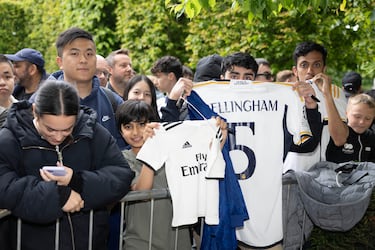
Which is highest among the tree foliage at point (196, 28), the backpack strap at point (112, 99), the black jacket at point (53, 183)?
the tree foliage at point (196, 28)

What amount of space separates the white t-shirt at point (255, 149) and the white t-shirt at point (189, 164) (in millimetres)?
352

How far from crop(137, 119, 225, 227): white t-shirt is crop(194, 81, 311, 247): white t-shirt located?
13.9 inches

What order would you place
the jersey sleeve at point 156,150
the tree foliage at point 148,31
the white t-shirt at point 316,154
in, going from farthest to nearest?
the tree foliage at point 148,31, the white t-shirt at point 316,154, the jersey sleeve at point 156,150

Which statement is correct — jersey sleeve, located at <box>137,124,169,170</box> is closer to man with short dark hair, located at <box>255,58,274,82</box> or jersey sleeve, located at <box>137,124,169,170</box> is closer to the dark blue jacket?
the dark blue jacket

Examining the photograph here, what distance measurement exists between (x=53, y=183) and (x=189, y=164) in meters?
1.06

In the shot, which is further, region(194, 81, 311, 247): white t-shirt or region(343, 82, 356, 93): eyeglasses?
region(343, 82, 356, 93): eyeglasses

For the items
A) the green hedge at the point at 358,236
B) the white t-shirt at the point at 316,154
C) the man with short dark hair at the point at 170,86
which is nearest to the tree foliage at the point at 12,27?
the man with short dark hair at the point at 170,86

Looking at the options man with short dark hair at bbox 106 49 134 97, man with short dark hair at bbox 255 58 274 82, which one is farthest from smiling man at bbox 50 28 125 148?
man with short dark hair at bbox 255 58 274 82

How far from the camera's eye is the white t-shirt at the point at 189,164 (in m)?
4.22

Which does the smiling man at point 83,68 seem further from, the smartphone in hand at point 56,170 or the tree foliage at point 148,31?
the tree foliage at point 148,31

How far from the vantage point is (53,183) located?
11.8ft

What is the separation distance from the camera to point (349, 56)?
38.0ft

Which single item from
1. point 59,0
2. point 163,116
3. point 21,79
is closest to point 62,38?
point 163,116

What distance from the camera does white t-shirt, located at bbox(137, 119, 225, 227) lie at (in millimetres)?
4219
